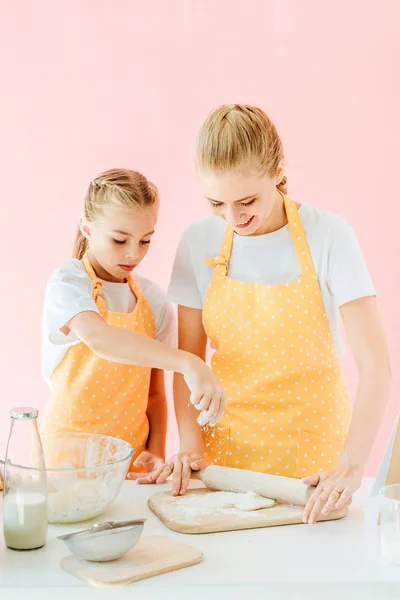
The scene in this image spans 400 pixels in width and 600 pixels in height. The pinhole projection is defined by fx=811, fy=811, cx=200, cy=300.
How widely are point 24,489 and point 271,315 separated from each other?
2.38 ft

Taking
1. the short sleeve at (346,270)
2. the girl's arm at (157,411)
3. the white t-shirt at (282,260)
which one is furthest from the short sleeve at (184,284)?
the short sleeve at (346,270)

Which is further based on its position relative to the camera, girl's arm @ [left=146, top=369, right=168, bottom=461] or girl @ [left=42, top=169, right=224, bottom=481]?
girl's arm @ [left=146, top=369, right=168, bottom=461]

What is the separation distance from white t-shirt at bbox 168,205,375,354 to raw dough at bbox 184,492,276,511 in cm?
47

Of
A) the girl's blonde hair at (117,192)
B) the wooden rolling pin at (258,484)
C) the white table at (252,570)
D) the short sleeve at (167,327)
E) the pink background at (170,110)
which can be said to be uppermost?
the pink background at (170,110)

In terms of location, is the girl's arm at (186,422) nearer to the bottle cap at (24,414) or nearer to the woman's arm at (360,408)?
the woman's arm at (360,408)

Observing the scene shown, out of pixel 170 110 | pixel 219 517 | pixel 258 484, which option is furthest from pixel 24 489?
pixel 170 110

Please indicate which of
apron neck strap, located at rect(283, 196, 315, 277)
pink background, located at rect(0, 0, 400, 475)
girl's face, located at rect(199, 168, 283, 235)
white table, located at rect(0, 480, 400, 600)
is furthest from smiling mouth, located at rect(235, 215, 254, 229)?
pink background, located at rect(0, 0, 400, 475)

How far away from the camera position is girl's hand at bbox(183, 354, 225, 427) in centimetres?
147

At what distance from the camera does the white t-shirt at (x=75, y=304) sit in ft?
5.57

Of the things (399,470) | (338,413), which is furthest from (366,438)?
(338,413)

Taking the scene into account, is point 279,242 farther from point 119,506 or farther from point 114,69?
point 114,69

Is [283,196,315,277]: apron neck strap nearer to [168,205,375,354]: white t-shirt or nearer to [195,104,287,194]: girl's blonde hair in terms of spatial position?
[168,205,375,354]: white t-shirt

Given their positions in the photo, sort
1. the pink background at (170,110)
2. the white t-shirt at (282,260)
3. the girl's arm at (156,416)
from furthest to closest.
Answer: the pink background at (170,110)
the girl's arm at (156,416)
the white t-shirt at (282,260)

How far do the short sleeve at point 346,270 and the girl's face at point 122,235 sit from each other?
407 millimetres
